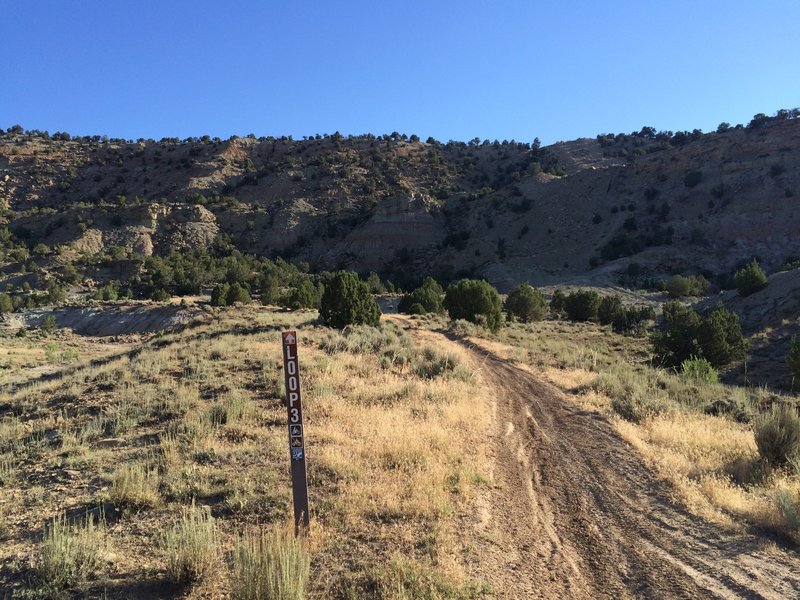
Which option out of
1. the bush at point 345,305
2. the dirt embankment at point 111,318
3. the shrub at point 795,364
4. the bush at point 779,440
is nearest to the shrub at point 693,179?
the shrub at point 795,364

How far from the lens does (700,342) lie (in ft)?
81.5

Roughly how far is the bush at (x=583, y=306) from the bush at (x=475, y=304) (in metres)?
12.7

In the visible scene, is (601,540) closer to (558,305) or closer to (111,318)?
(558,305)

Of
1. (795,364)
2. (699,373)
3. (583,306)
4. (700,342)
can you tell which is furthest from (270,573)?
(583,306)

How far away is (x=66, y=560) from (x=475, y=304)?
1256 inches

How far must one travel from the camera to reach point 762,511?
6109 mm

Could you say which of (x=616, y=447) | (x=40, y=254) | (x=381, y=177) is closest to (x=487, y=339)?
(x=616, y=447)

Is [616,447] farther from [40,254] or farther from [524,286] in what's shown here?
[40,254]

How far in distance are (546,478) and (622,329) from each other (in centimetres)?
3588

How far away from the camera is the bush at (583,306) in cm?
4428

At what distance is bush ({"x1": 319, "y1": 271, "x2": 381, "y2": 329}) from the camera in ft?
84.4

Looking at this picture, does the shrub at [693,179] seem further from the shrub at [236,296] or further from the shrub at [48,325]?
the shrub at [48,325]

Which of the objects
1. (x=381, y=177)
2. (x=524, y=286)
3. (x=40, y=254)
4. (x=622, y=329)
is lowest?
(x=622, y=329)

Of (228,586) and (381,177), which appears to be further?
(381,177)
